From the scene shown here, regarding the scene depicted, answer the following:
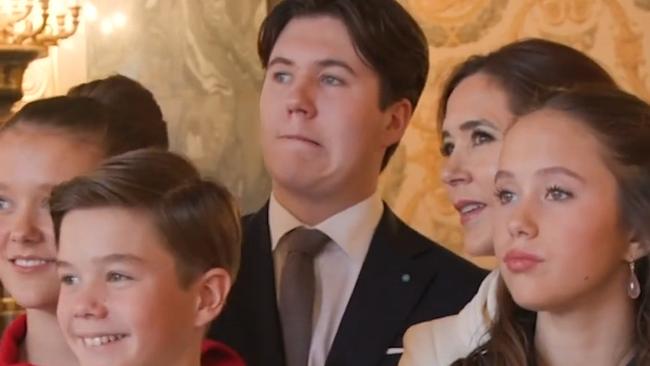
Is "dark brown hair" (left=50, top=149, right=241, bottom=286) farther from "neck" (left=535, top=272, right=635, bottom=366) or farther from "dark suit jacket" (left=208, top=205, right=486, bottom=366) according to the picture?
"neck" (left=535, top=272, right=635, bottom=366)

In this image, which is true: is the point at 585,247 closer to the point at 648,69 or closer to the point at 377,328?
the point at 377,328

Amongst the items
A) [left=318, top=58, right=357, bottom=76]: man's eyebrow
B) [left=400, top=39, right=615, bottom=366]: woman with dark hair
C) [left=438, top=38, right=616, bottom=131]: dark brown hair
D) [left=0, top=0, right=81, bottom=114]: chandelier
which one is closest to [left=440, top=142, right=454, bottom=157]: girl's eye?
[left=400, top=39, right=615, bottom=366]: woman with dark hair

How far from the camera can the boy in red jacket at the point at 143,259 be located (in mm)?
1597

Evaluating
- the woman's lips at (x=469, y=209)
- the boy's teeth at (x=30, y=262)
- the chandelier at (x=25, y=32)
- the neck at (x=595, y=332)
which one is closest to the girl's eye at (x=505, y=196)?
the neck at (x=595, y=332)

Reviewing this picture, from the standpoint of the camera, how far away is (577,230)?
1471 mm

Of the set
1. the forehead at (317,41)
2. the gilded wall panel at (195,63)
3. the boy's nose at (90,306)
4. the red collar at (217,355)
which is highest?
the gilded wall panel at (195,63)

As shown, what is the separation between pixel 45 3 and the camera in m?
2.90

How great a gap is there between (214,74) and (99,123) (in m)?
1.40

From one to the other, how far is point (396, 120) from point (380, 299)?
305 mm

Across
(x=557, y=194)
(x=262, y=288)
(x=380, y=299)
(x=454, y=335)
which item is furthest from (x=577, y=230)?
(x=262, y=288)

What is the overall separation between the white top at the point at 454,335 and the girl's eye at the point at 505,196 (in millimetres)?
181

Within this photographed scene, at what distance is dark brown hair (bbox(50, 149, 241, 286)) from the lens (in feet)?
5.43

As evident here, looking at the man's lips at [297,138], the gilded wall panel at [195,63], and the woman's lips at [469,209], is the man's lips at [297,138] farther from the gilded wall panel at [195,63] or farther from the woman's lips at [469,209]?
the gilded wall panel at [195,63]

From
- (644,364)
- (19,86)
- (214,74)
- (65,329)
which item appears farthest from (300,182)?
(214,74)
